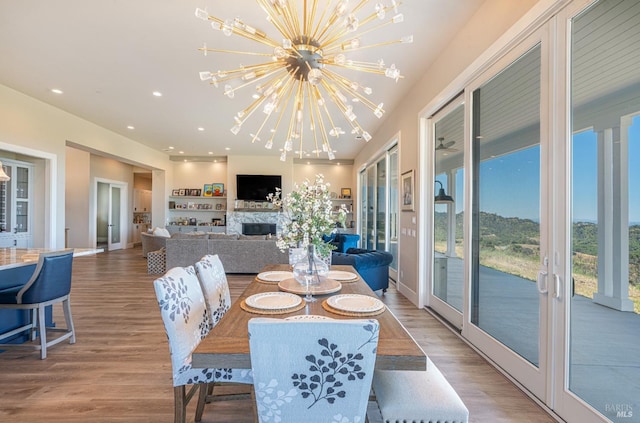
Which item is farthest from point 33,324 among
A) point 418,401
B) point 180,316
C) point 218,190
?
point 218,190

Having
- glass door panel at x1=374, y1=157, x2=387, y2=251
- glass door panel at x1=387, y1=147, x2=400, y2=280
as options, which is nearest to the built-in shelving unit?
glass door panel at x1=374, y1=157, x2=387, y2=251

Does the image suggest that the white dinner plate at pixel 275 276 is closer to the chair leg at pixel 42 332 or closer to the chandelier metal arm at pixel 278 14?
the chandelier metal arm at pixel 278 14

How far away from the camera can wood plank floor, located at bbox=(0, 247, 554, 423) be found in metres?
1.86

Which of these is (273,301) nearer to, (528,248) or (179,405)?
(179,405)

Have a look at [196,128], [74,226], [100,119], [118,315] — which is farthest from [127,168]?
[118,315]

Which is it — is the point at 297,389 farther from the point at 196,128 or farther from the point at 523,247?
the point at 196,128

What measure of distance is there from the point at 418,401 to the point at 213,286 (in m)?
1.43

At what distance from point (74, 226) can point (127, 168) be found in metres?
2.54

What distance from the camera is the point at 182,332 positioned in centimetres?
149

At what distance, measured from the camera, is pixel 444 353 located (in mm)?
2643

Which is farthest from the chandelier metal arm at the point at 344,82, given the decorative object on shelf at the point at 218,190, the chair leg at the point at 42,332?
the decorative object on shelf at the point at 218,190

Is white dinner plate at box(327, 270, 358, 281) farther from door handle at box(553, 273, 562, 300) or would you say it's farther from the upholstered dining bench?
door handle at box(553, 273, 562, 300)

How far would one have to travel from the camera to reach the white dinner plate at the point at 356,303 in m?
1.53

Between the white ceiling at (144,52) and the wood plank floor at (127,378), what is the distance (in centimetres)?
309
